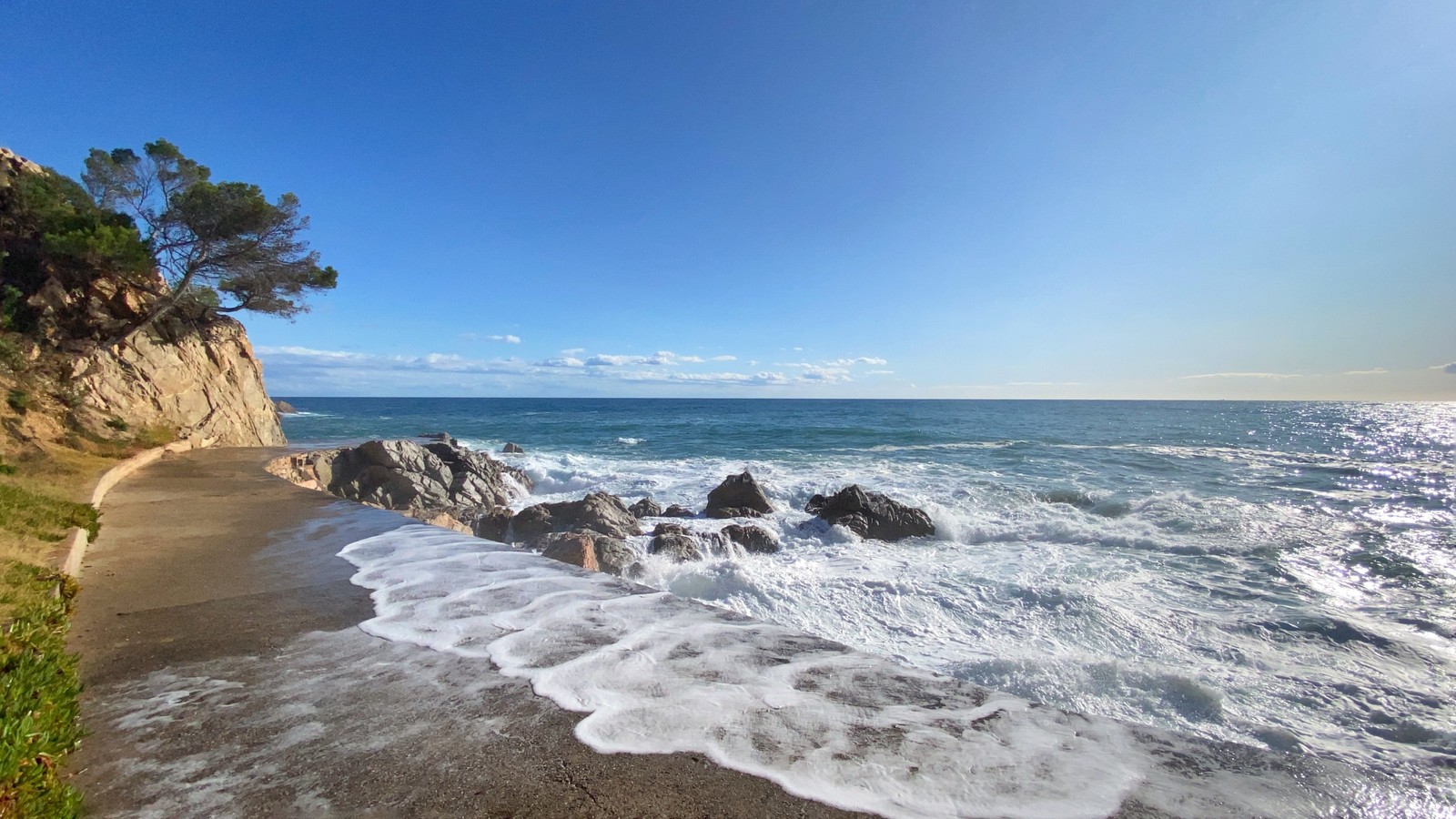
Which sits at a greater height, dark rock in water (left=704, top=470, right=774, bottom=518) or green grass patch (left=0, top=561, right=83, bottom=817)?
green grass patch (left=0, top=561, right=83, bottom=817)

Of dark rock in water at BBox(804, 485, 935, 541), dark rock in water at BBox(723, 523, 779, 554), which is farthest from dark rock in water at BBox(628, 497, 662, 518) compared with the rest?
dark rock in water at BBox(804, 485, 935, 541)

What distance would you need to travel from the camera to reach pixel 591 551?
9570 millimetres

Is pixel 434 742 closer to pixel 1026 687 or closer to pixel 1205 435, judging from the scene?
pixel 1026 687

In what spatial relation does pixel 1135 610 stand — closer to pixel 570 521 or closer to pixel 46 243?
pixel 570 521

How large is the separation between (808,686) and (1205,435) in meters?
48.1

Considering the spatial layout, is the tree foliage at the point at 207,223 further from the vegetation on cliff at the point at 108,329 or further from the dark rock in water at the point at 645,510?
the dark rock in water at the point at 645,510

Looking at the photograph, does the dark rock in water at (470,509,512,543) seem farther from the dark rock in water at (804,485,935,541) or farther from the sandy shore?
the sandy shore

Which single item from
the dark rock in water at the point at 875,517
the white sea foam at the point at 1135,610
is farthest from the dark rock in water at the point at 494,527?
the dark rock in water at the point at 875,517

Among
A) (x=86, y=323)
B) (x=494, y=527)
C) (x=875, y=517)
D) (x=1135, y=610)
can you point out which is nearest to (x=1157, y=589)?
(x=1135, y=610)

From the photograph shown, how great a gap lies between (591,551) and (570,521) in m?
3.96

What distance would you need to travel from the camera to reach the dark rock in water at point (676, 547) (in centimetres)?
1113

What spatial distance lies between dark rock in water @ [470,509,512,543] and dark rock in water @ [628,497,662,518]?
3406mm

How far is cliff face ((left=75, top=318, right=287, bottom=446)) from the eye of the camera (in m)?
14.6

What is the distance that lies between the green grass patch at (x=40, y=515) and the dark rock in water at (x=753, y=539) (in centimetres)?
961
